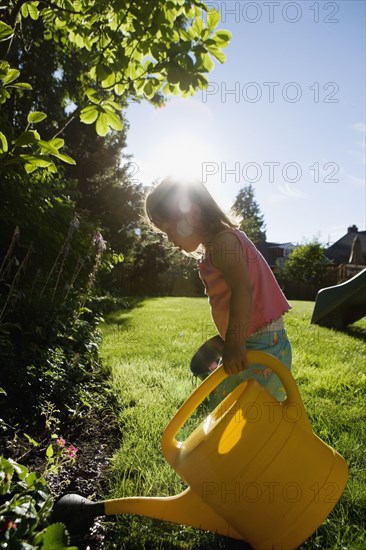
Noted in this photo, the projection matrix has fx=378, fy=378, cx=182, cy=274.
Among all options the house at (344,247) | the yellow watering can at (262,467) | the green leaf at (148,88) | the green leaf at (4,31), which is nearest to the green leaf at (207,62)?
the green leaf at (148,88)

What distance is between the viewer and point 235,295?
4.45 ft

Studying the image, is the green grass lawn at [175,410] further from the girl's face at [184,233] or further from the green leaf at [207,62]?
the green leaf at [207,62]

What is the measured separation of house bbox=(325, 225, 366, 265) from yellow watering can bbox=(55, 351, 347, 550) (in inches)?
1368

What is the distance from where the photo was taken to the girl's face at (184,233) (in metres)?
1.63

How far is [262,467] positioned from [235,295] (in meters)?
0.55

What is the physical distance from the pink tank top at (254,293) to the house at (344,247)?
3426 centimetres

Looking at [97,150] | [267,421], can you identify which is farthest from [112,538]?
[97,150]

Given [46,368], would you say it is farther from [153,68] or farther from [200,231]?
[153,68]

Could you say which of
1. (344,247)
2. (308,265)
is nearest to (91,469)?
(308,265)

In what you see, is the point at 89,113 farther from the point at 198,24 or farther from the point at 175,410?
the point at 175,410

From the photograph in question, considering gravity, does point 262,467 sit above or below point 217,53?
below

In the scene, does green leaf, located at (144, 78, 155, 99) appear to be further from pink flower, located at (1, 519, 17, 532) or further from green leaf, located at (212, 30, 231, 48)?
pink flower, located at (1, 519, 17, 532)

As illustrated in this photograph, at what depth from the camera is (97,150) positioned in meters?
14.7

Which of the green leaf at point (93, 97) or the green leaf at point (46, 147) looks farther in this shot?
the green leaf at point (93, 97)
